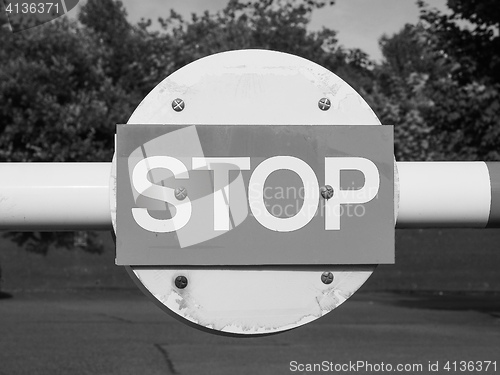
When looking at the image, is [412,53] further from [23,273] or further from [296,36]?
[23,273]

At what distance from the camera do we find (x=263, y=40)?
27.4 metres

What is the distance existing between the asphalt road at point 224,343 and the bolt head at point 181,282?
8414 mm

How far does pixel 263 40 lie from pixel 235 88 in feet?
88.0

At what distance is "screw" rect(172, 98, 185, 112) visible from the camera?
0.98 metres

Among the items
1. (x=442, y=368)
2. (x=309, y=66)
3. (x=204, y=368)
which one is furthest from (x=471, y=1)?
(x=309, y=66)

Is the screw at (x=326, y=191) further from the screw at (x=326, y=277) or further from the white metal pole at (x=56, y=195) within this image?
the white metal pole at (x=56, y=195)

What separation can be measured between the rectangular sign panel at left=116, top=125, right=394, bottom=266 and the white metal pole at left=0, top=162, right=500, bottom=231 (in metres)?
0.04

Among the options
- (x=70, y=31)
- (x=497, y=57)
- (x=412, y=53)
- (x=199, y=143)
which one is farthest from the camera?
(x=412, y=53)

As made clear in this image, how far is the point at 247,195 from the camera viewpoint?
94 cm

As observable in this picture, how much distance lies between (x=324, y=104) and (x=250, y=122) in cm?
9
